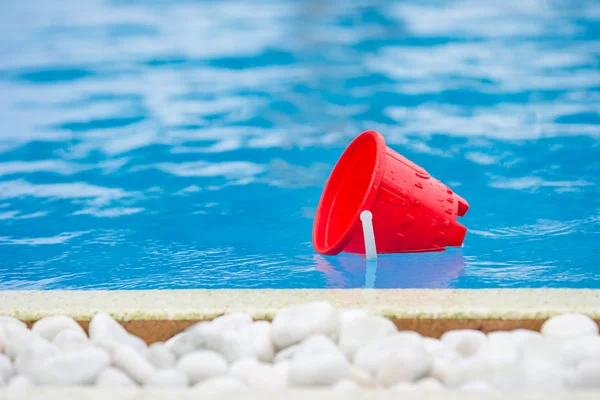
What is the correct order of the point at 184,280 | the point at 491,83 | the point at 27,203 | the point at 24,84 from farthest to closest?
1. the point at 24,84
2. the point at 491,83
3. the point at 27,203
4. the point at 184,280

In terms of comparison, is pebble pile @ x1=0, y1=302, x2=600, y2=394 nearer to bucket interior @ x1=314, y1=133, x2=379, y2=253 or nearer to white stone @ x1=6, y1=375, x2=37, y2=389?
white stone @ x1=6, y1=375, x2=37, y2=389

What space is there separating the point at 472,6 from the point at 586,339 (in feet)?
25.1

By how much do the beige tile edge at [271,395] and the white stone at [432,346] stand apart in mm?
404

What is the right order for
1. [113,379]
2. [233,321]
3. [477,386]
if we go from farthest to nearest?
[233,321], [113,379], [477,386]

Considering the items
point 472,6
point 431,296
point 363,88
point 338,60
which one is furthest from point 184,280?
point 472,6

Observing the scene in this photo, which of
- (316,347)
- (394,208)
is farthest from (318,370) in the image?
(394,208)

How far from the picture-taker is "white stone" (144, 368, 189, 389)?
1553 millimetres

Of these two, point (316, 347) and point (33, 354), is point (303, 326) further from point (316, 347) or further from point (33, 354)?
point (33, 354)

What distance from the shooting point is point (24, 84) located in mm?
6941

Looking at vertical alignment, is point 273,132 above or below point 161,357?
above

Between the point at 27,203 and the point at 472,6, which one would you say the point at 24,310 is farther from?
the point at 472,6

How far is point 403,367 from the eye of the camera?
5.09ft

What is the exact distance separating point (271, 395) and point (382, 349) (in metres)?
0.40

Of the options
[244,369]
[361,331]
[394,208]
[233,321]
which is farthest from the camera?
[394,208]
